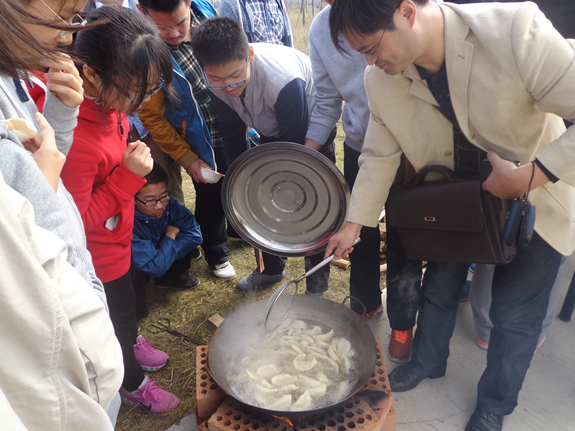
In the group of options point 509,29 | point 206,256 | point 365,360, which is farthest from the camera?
point 206,256

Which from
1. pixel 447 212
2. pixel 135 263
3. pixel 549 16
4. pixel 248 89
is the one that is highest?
pixel 549 16

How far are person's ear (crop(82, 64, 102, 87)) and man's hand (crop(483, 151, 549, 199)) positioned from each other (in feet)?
5.62

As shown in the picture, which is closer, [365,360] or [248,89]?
[365,360]

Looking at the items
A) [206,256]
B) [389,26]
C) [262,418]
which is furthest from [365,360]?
[206,256]

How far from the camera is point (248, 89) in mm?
2568

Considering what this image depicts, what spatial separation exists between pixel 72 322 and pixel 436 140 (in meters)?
1.63

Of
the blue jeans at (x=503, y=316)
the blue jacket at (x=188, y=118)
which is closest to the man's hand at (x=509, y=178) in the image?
the blue jeans at (x=503, y=316)

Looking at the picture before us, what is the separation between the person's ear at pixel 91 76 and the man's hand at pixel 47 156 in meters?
0.61

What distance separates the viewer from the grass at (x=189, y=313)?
7.93 ft

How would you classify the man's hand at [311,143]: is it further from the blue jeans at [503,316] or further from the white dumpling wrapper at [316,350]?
the white dumpling wrapper at [316,350]

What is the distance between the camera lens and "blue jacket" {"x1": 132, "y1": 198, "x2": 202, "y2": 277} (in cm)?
309

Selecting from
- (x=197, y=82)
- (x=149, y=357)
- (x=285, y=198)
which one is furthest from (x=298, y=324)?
(x=197, y=82)

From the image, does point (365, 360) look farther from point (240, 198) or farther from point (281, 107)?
point (281, 107)

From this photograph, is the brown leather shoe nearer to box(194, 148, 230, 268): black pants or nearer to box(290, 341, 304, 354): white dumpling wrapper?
box(290, 341, 304, 354): white dumpling wrapper
